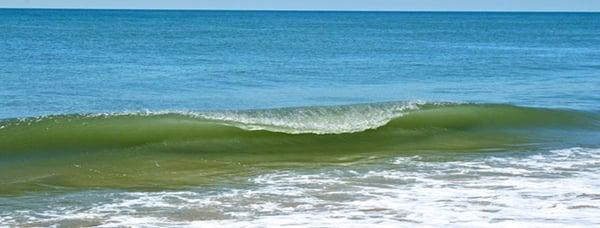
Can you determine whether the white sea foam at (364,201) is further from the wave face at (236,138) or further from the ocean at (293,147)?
the wave face at (236,138)

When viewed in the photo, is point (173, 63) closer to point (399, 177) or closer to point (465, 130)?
point (465, 130)

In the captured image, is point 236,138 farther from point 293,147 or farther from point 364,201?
A: point 364,201

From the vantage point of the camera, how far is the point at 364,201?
10.1 meters

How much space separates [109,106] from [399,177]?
9.23m

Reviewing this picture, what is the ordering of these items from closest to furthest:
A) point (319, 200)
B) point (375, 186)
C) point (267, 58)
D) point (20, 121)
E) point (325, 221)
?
point (325, 221)
point (319, 200)
point (375, 186)
point (20, 121)
point (267, 58)

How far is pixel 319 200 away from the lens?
33.6 ft

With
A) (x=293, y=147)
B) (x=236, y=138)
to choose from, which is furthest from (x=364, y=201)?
(x=236, y=138)

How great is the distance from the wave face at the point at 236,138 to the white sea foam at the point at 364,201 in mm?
1107

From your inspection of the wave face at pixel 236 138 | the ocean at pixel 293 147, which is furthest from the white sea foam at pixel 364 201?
the wave face at pixel 236 138

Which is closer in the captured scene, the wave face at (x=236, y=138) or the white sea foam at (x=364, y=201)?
the white sea foam at (x=364, y=201)

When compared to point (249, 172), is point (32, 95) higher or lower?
higher

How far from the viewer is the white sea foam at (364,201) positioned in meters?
9.16

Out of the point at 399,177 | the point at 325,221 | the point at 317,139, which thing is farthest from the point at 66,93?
the point at 325,221

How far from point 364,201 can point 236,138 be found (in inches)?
236
